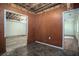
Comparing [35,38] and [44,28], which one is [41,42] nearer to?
[35,38]

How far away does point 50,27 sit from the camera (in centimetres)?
296

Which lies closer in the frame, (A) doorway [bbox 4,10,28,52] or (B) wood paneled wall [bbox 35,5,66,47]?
→ (A) doorway [bbox 4,10,28,52]

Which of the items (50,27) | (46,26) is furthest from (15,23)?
(50,27)

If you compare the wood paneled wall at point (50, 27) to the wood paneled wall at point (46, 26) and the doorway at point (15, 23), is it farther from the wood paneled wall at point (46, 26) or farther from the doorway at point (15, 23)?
the doorway at point (15, 23)

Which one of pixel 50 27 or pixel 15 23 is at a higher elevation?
pixel 15 23

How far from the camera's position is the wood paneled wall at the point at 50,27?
269 centimetres

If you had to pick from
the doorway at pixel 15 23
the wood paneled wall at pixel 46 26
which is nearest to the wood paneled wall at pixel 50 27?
the wood paneled wall at pixel 46 26

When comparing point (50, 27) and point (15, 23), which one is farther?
point (50, 27)

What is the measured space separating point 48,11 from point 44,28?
2.10 ft

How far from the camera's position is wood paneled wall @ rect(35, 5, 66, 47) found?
2690 mm

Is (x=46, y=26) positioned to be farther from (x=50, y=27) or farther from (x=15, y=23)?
(x=15, y=23)

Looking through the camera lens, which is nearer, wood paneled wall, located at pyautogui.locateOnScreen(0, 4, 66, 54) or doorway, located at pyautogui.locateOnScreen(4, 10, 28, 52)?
doorway, located at pyautogui.locateOnScreen(4, 10, 28, 52)

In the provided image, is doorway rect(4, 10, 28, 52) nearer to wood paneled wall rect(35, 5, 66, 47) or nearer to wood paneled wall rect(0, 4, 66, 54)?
wood paneled wall rect(0, 4, 66, 54)

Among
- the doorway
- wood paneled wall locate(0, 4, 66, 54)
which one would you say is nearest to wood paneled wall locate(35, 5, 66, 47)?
wood paneled wall locate(0, 4, 66, 54)
